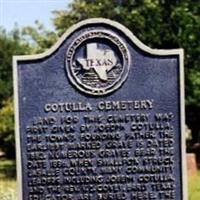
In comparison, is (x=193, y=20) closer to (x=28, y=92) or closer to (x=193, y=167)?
(x=193, y=167)

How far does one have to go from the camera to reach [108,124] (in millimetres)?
9508

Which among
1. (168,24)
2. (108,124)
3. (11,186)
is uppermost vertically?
(168,24)

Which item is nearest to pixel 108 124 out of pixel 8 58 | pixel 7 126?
pixel 7 126

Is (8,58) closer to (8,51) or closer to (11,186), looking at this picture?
(8,51)

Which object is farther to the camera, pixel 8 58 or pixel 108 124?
pixel 8 58

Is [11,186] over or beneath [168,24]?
beneath

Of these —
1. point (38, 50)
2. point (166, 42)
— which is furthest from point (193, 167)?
point (38, 50)

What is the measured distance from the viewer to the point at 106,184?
9508 mm

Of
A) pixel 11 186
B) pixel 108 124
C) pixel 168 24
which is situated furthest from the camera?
pixel 168 24

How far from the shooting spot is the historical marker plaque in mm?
9477

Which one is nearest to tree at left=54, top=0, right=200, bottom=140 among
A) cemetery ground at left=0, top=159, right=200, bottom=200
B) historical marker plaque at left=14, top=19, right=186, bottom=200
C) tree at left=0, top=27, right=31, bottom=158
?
cemetery ground at left=0, top=159, right=200, bottom=200

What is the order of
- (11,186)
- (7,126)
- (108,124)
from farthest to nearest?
(7,126) → (11,186) → (108,124)

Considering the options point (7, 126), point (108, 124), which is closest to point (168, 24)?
point (7, 126)

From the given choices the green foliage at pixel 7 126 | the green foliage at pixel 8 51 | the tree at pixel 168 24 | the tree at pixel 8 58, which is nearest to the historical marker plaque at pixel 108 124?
the tree at pixel 168 24
